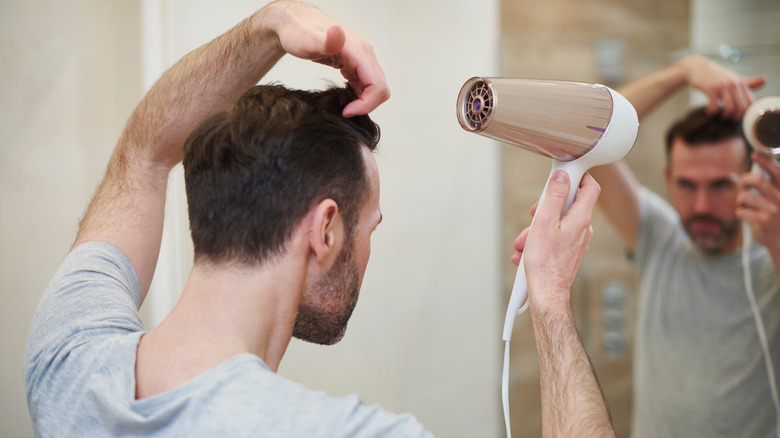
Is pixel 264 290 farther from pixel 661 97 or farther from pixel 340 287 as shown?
pixel 661 97

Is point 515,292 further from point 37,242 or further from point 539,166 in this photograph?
point 539,166

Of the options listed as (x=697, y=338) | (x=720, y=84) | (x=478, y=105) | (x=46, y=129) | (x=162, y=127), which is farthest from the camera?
(x=697, y=338)

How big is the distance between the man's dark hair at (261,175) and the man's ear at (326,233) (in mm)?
14

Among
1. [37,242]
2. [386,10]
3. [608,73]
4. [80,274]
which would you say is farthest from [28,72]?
[608,73]

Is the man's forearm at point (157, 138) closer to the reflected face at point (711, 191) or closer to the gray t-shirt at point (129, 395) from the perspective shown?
the gray t-shirt at point (129, 395)

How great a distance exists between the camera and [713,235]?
1543 mm

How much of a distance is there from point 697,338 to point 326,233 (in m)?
1.20

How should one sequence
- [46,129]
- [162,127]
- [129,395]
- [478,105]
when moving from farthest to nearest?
1. [46,129]
2. [162,127]
3. [478,105]
4. [129,395]

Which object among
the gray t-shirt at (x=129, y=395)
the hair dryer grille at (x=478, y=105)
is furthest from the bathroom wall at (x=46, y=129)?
the hair dryer grille at (x=478, y=105)

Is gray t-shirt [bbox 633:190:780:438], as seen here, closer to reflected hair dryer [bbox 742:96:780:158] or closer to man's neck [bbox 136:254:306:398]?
reflected hair dryer [bbox 742:96:780:158]

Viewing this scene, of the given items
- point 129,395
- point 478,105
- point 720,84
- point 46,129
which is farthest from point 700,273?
point 46,129

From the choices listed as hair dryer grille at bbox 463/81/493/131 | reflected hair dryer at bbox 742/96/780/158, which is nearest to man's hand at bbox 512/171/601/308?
hair dryer grille at bbox 463/81/493/131

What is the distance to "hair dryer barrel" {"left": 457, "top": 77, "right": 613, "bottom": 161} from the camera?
2.33 ft

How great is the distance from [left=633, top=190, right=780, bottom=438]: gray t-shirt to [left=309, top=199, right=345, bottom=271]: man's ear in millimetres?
1168
